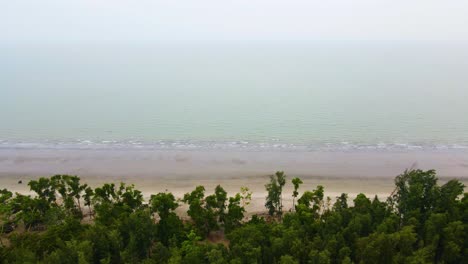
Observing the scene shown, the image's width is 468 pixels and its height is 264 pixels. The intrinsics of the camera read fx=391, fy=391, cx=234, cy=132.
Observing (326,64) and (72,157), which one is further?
(326,64)

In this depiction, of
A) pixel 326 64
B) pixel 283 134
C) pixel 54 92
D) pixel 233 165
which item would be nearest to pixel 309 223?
pixel 233 165

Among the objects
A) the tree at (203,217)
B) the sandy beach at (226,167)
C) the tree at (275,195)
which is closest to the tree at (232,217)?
the tree at (203,217)

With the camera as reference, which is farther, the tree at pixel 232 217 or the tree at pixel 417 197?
the tree at pixel 232 217

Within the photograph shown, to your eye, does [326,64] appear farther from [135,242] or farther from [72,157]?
[135,242]

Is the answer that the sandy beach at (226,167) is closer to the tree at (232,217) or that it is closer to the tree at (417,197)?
the tree at (232,217)

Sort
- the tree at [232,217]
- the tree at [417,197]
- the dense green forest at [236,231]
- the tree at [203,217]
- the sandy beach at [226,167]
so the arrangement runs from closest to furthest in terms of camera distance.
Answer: the dense green forest at [236,231] → the tree at [417,197] → the tree at [232,217] → the tree at [203,217] → the sandy beach at [226,167]

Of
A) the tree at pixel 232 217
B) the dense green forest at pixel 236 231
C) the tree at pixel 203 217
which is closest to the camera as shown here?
the dense green forest at pixel 236 231

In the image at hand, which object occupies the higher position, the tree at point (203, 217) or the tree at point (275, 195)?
the tree at point (275, 195)
